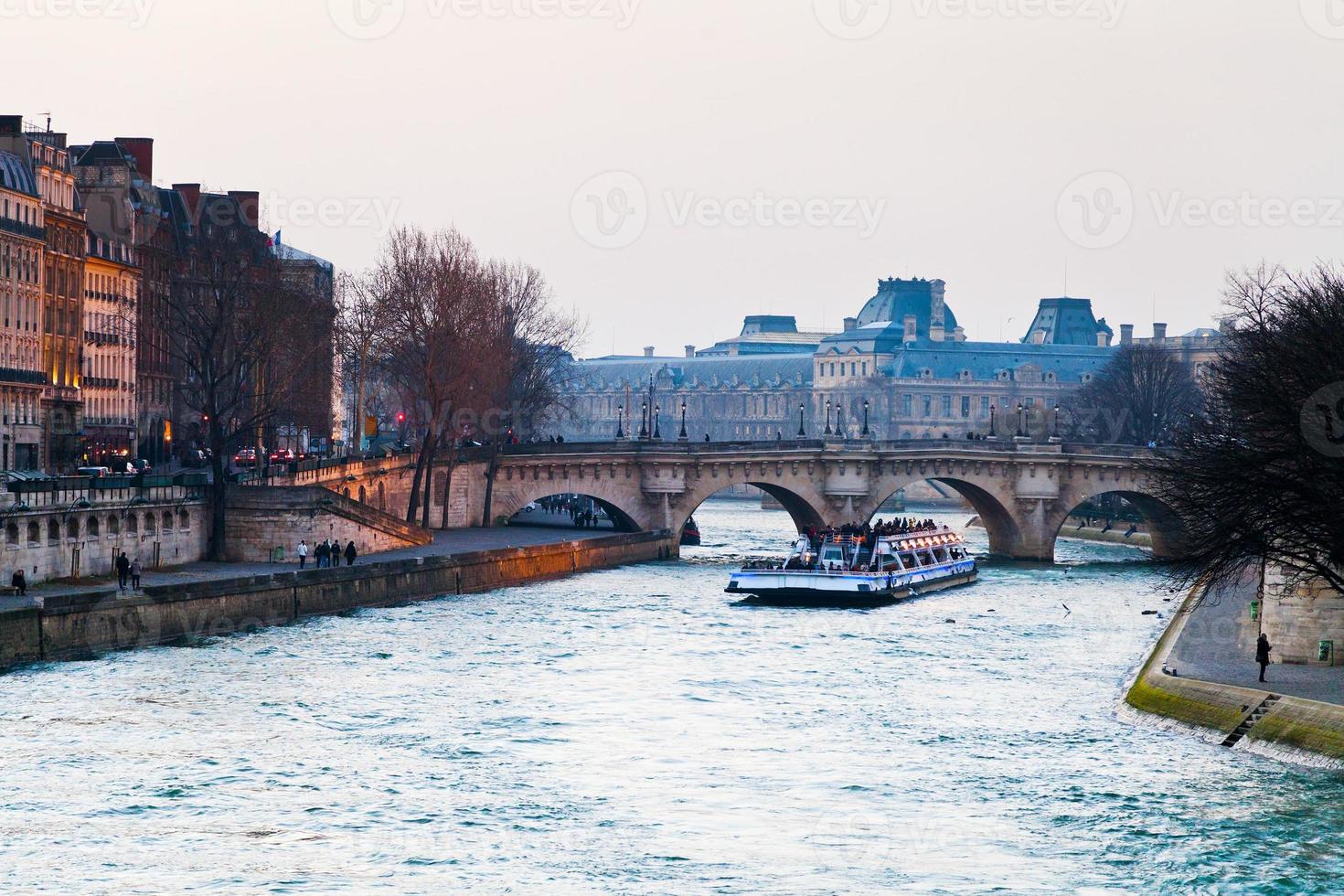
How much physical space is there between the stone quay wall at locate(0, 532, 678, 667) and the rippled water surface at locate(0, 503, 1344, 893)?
1.15 meters

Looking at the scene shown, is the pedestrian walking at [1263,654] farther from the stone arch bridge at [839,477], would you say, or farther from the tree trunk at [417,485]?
the stone arch bridge at [839,477]

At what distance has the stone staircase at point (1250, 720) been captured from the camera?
49.4 meters

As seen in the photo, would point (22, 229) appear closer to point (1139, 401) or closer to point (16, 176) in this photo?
point (16, 176)

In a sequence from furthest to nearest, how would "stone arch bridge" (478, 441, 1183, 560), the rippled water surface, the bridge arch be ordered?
the bridge arch, "stone arch bridge" (478, 441, 1183, 560), the rippled water surface

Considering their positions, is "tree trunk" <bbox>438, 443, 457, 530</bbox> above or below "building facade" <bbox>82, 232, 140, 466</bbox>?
below

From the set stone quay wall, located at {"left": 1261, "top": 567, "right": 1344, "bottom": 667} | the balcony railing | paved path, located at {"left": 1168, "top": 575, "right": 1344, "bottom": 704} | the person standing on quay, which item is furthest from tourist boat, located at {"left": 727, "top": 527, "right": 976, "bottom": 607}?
stone quay wall, located at {"left": 1261, "top": 567, "right": 1344, "bottom": 667}

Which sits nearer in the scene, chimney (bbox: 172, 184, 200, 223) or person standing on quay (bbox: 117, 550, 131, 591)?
person standing on quay (bbox: 117, 550, 131, 591)

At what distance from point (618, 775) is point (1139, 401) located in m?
101

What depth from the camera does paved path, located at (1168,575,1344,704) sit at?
2046 inches

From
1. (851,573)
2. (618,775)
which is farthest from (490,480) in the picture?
(618,775)

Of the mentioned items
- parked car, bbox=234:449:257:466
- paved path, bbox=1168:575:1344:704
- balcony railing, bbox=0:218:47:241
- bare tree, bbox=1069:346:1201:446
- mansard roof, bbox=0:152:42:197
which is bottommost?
paved path, bbox=1168:575:1344:704

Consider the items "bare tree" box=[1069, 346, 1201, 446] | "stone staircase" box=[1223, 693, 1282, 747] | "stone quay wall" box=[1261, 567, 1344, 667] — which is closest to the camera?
"stone staircase" box=[1223, 693, 1282, 747]

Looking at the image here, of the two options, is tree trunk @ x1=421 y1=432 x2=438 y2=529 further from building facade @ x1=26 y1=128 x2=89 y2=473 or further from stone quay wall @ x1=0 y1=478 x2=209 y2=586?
Result: stone quay wall @ x1=0 y1=478 x2=209 y2=586

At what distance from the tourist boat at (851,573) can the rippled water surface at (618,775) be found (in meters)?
15.6
